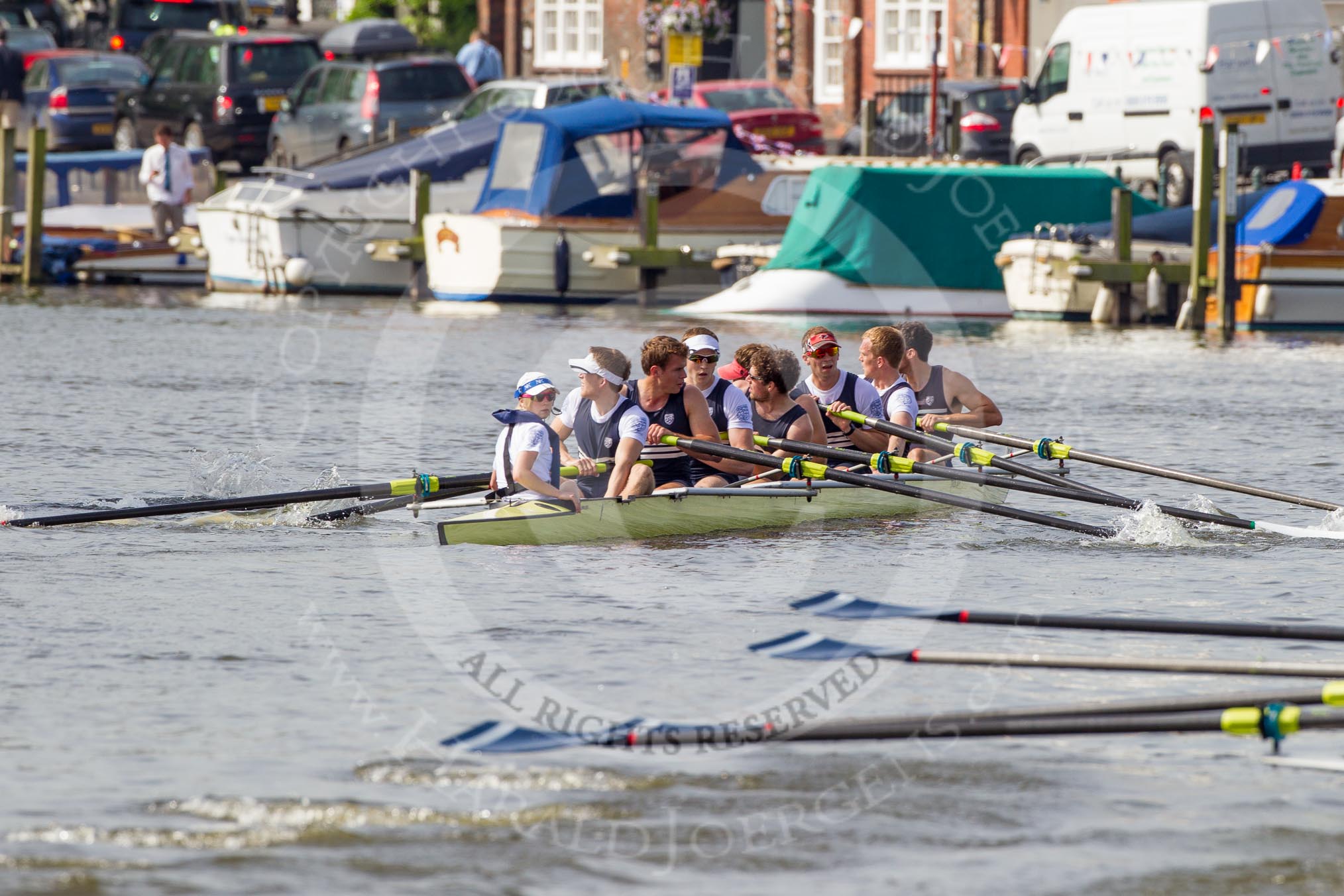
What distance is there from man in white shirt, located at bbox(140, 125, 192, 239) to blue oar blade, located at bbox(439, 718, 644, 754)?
2455 centimetres

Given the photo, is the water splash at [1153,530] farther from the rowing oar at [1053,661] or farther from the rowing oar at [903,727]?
the rowing oar at [903,727]

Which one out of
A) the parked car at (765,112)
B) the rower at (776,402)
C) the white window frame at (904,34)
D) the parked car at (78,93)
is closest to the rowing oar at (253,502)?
the rower at (776,402)

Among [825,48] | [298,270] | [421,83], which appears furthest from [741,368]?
[825,48]

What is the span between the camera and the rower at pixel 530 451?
12.0 meters

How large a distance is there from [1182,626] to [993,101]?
28.2 m

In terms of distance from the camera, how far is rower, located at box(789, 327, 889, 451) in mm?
13852

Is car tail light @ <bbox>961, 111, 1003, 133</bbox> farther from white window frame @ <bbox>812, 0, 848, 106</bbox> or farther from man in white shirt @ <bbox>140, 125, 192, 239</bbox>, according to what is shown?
man in white shirt @ <bbox>140, 125, 192, 239</bbox>

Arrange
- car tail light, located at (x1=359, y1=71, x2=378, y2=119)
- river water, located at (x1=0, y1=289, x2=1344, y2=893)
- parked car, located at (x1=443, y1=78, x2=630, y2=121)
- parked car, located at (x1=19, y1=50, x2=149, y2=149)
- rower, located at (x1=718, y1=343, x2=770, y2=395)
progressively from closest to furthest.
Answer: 1. river water, located at (x1=0, y1=289, x2=1344, y2=893)
2. rower, located at (x1=718, y1=343, x2=770, y2=395)
3. parked car, located at (x1=443, y1=78, x2=630, y2=121)
4. car tail light, located at (x1=359, y1=71, x2=378, y2=119)
5. parked car, located at (x1=19, y1=50, x2=149, y2=149)

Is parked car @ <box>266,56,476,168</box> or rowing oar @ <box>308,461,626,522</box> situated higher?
parked car @ <box>266,56,476,168</box>

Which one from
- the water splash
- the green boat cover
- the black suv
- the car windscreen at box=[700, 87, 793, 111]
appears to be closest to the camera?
the water splash

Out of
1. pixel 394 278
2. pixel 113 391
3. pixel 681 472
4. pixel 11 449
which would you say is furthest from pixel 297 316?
pixel 681 472

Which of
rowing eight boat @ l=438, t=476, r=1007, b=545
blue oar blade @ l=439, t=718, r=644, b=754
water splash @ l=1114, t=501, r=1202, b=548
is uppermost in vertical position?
blue oar blade @ l=439, t=718, r=644, b=754

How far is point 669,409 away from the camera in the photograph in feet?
42.2

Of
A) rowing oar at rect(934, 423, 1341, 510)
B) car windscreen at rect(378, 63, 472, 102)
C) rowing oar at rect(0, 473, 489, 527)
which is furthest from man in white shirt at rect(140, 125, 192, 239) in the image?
rowing oar at rect(934, 423, 1341, 510)
